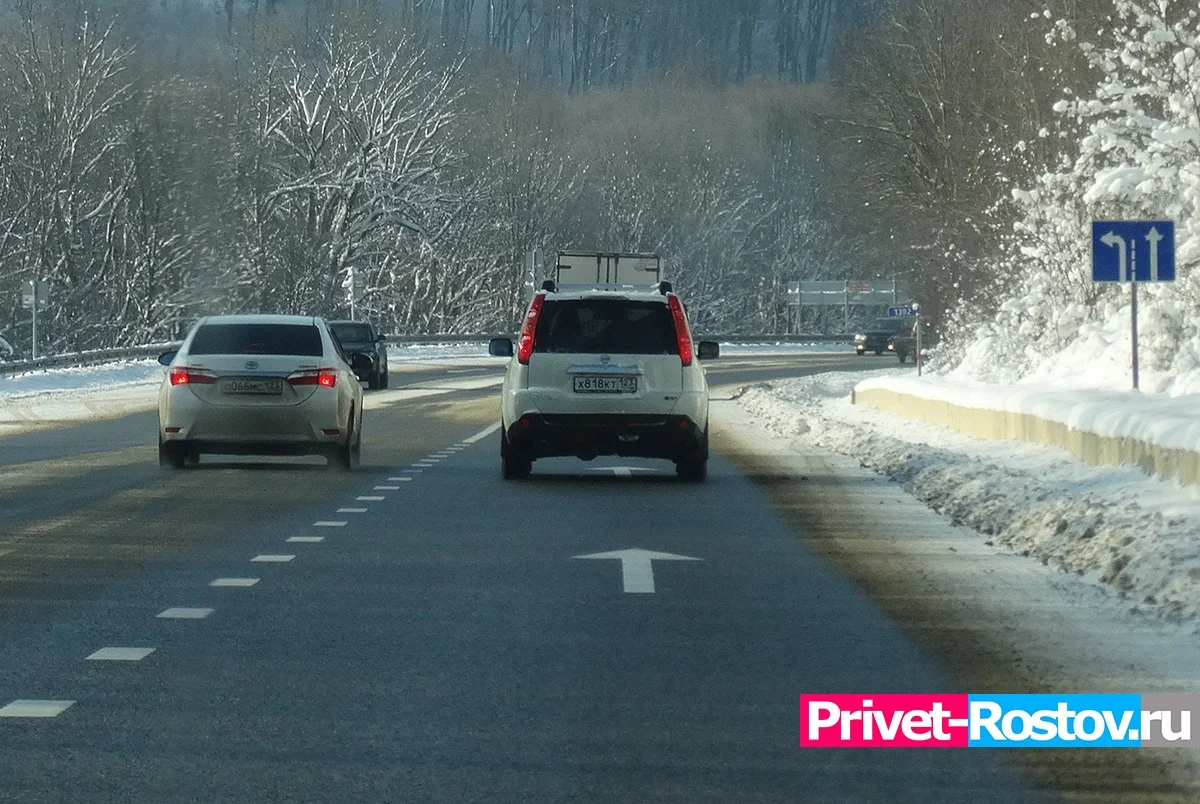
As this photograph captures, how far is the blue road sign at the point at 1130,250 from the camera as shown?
22125 mm

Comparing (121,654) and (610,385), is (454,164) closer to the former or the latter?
(610,385)

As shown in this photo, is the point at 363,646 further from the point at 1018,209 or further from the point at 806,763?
the point at 1018,209

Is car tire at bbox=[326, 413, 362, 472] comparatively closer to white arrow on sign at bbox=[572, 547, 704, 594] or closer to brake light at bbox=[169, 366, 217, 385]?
brake light at bbox=[169, 366, 217, 385]

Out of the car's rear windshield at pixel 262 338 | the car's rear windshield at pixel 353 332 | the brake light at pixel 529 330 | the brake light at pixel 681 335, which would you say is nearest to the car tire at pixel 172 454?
the car's rear windshield at pixel 262 338

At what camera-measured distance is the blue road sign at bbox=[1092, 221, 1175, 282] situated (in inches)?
871

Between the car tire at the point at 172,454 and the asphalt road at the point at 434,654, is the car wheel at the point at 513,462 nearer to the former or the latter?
the asphalt road at the point at 434,654

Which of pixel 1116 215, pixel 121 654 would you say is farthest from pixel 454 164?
pixel 121 654

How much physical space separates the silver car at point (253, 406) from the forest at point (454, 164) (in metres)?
17.8

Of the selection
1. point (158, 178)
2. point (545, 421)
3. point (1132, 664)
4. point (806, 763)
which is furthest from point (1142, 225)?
point (158, 178)

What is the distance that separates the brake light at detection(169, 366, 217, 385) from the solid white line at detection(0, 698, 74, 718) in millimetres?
13520

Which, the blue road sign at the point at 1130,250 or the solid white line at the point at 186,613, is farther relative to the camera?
the blue road sign at the point at 1130,250

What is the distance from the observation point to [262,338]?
77.2ft

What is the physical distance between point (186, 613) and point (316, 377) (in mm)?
11075

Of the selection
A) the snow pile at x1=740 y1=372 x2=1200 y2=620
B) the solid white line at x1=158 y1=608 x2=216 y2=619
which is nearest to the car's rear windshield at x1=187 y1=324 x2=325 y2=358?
A: the snow pile at x1=740 y1=372 x2=1200 y2=620
